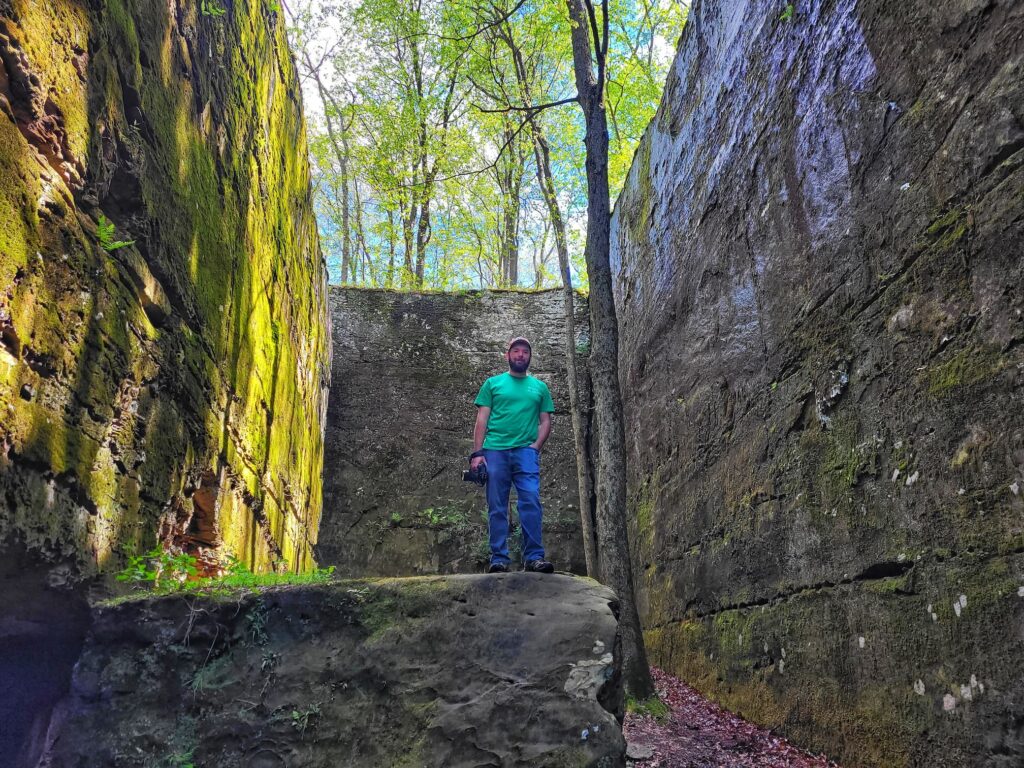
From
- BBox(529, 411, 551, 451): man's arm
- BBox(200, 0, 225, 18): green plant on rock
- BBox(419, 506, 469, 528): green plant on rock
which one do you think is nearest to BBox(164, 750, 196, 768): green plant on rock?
BBox(529, 411, 551, 451): man's arm

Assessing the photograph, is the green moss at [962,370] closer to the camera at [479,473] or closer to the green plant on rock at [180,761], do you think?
the camera at [479,473]

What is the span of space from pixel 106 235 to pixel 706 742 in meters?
4.11

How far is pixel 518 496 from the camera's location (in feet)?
12.4

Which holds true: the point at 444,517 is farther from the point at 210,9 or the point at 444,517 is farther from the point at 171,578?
the point at 210,9

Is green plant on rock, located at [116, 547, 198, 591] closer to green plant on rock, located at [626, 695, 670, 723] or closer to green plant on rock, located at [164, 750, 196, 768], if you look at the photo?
green plant on rock, located at [164, 750, 196, 768]

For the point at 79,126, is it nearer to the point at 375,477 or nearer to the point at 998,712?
the point at 998,712

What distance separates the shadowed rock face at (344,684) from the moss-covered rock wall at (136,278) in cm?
45

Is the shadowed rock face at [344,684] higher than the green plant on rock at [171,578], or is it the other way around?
the green plant on rock at [171,578]

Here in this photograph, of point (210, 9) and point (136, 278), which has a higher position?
point (210, 9)

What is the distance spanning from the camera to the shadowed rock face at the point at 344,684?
236 cm

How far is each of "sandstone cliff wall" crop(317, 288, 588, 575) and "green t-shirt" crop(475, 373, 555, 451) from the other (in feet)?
17.0

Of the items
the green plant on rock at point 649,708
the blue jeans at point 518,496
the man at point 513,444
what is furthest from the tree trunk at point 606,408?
the blue jeans at point 518,496

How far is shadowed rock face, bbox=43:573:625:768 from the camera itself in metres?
2.36

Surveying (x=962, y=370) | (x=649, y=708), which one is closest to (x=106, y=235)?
(x=962, y=370)
